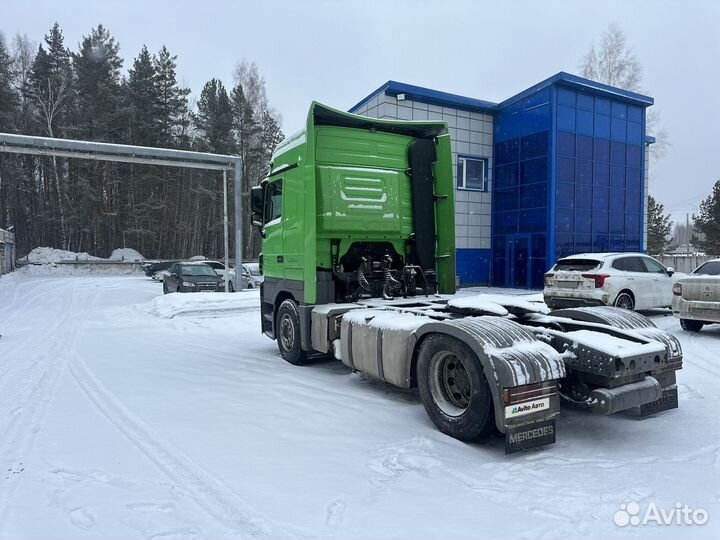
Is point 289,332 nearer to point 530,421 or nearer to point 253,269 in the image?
point 530,421

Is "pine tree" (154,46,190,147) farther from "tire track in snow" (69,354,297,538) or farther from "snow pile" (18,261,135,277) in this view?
"tire track in snow" (69,354,297,538)

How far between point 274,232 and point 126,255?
42.6 m

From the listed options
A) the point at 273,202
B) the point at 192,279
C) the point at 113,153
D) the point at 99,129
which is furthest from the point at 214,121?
the point at 273,202

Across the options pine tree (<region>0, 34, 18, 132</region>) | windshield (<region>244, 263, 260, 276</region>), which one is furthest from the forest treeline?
windshield (<region>244, 263, 260, 276</region>)

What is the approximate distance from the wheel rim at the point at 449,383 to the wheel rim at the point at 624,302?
826cm

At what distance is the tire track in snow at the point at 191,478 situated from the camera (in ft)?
9.78

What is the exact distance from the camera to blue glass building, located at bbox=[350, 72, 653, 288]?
2045 cm

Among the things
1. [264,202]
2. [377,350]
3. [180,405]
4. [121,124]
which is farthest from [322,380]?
[121,124]

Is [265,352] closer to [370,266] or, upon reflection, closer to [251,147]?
[370,266]

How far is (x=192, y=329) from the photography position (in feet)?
37.4

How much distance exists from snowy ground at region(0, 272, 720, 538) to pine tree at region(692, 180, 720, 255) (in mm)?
41831

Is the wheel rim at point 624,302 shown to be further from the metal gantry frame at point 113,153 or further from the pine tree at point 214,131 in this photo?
the pine tree at point 214,131

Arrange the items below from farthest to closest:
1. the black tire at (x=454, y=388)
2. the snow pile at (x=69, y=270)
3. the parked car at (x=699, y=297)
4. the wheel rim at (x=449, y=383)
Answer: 1. the snow pile at (x=69, y=270)
2. the parked car at (x=699, y=297)
3. the wheel rim at (x=449, y=383)
4. the black tire at (x=454, y=388)

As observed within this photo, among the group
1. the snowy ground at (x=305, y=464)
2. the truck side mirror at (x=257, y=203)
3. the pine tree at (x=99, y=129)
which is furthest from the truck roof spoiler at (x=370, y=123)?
the pine tree at (x=99, y=129)
